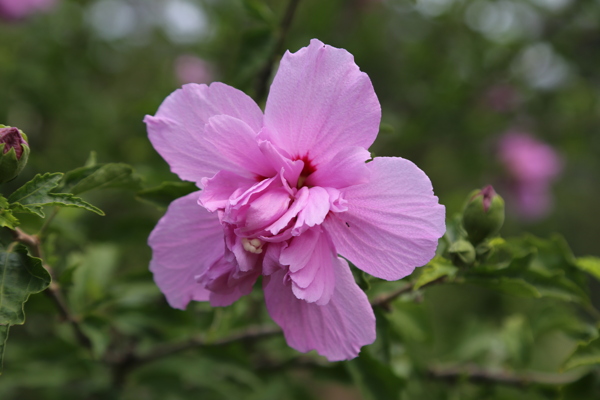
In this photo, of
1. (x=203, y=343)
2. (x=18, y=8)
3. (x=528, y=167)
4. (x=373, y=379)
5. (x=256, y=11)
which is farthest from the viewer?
(x=528, y=167)

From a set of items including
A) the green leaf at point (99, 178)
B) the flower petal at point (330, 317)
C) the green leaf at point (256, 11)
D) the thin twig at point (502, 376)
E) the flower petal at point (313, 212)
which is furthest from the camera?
the thin twig at point (502, 376)

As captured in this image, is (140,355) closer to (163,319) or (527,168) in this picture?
(163,319)

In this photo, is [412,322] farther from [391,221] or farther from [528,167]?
[528,167]

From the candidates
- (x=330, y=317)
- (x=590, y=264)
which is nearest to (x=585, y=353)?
(x=590, y=264)

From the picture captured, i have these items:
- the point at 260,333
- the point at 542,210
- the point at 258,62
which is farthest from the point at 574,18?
the point at 260,333

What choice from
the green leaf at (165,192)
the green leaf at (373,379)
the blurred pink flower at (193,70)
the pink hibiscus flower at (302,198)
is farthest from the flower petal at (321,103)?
the blurred pink flower at (193,70)

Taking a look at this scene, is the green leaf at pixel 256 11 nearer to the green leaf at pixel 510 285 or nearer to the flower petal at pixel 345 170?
the flower petal at pixel 345 170
